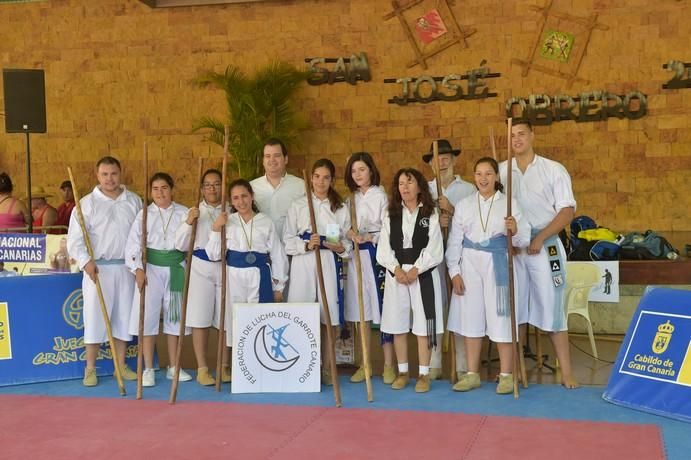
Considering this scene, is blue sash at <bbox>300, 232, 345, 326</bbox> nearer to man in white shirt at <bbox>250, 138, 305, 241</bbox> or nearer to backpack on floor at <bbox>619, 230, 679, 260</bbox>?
man in white shirt at <bbox>250, 138, 305, 241</bbox>

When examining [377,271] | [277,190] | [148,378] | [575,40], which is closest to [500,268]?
[377,271]

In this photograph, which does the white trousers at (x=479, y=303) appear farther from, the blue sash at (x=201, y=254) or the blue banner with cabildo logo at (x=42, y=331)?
the blue banner with cabildo logo at (x=42, y=331)

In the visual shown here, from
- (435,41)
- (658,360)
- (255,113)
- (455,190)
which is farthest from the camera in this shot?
(435,41)

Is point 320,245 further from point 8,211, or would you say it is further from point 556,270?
point 8,211

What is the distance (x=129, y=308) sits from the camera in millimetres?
5188

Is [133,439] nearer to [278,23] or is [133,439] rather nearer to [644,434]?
[644,434]

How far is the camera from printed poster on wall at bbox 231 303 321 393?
4770mm

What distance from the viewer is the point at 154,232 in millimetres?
5105

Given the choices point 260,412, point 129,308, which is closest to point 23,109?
point 129,308

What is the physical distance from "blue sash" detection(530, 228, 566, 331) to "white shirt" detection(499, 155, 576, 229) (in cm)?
10

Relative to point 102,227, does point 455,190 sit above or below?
above

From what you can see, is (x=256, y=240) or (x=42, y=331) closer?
(x=256, y=240)

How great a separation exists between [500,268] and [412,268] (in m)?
0.55

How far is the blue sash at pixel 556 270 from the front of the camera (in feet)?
15.8
